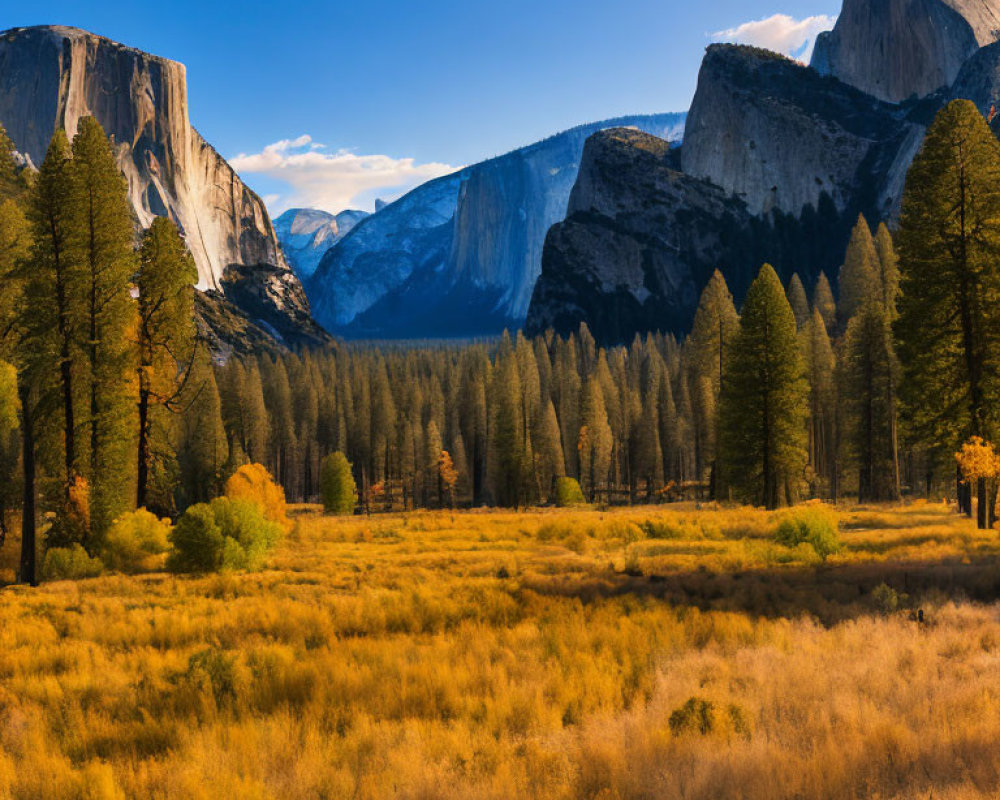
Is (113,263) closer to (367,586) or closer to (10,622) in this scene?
(10,622)

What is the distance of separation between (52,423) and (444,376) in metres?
102

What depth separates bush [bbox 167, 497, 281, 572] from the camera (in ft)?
58.9

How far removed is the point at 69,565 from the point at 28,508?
2.58m

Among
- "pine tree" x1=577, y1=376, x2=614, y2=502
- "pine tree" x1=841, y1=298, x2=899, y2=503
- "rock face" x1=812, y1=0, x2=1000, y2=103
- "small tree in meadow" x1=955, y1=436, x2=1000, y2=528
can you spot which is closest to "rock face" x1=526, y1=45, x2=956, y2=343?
"rock face" x1=812, y1=0, x2=1000, y2=103

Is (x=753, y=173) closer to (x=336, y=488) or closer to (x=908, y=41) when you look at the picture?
(x=908, y=41)

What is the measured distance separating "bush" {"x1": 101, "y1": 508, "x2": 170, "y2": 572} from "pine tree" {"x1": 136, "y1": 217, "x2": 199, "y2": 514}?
1703mm

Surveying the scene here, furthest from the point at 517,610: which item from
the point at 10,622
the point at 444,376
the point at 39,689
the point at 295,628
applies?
the point at 444,376

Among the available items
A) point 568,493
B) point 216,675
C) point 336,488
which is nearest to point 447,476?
point 336,488

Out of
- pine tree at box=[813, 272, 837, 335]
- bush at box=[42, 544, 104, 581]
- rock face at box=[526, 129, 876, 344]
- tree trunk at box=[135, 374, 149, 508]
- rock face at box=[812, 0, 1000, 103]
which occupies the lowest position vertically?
bush at box=[42, 544, 104, 581]

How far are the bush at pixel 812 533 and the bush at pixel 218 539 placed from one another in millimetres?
16112

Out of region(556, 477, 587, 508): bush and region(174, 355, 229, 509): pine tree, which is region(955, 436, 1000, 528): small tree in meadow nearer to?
region(556, 477, 587, 508): bush

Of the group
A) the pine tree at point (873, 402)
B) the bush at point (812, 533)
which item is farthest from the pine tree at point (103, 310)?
the pine tree at point (873, 402)

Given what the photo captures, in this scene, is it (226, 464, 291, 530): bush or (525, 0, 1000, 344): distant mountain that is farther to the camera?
(525, 0, 1000, 344): distant mountain

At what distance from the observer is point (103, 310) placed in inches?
774
